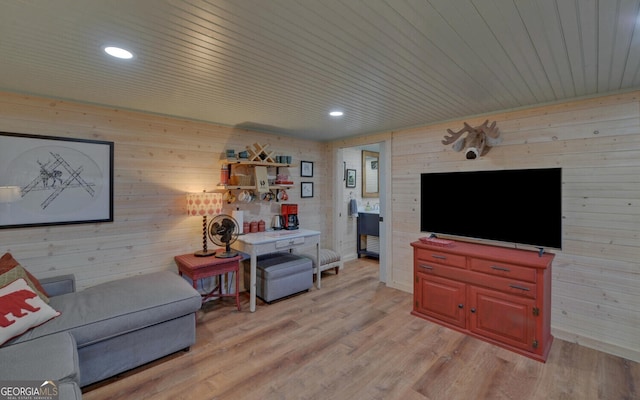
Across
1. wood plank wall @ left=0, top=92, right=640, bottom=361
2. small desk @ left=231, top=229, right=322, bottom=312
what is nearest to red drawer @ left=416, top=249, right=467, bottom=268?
wood plank wall @ left=0, top=92, right=640, bottom=361

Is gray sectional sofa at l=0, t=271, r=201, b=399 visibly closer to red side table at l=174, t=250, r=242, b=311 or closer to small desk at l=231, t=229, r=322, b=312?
red side table at l=174, t=250, r=242, b=311

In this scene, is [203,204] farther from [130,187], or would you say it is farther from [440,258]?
[440,258]

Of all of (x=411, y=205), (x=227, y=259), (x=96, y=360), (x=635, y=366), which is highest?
(x=411, y=205)

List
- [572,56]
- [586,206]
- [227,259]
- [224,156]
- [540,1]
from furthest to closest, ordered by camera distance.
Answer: [224,156] → [227,259] → [586,206] → [572,56] → [540,1]

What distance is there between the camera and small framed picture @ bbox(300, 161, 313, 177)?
4480 mm

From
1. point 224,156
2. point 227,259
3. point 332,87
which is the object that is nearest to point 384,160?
point 332,87

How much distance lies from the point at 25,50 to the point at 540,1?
2.76 metres

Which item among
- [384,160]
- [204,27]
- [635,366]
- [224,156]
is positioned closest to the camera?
[204,27]

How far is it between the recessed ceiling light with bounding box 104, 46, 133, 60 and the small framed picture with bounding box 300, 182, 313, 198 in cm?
297

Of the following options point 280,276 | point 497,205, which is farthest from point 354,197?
point 497,205

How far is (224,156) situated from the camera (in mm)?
3521

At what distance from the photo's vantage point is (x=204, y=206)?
10.3ft

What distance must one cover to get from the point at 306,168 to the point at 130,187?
2.42 meters

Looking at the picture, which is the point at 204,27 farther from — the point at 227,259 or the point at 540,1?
the point at 227,259
